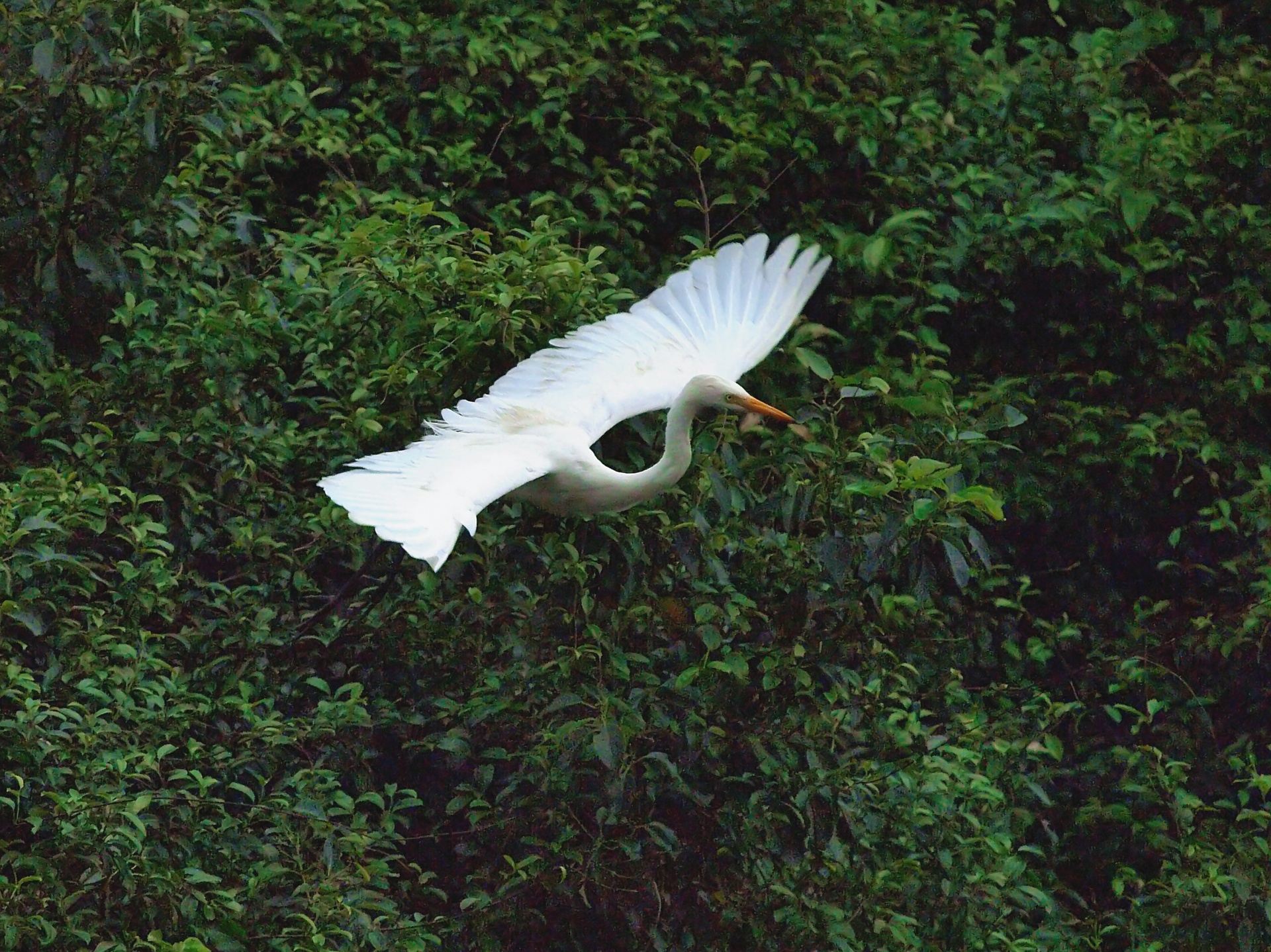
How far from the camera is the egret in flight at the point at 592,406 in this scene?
3.69 metres

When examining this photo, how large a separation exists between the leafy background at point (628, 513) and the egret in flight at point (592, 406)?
0.12m

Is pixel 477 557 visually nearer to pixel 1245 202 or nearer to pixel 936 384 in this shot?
pixel 936 384

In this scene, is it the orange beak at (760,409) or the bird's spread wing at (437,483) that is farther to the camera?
the orange beak at (760,409)

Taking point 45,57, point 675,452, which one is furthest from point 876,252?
point 45,57

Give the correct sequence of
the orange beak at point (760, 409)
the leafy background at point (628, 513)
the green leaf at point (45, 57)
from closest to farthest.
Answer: the leafy background at point (628, 513) → the orange beak at point (760, 409) → the green leaf at point (45, 57)

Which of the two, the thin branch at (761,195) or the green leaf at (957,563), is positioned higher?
the thin branch at (761,195)

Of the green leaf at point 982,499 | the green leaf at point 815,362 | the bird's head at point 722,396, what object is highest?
the bird's head at point 722,396

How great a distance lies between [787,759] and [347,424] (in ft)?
4.32

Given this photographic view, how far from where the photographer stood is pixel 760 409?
426 centimetres

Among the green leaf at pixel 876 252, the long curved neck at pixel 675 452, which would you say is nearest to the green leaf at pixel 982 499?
the long curved neck at pixel 675 452

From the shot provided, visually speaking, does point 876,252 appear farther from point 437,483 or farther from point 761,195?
point 437,483

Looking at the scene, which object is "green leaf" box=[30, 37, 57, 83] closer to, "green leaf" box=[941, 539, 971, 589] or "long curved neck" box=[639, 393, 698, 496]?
"long curved neck" box=[639, 393, 698, 496]

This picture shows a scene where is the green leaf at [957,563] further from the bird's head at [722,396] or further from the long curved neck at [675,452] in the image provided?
the long curved neck at [675,452]

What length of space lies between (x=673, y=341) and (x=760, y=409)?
25.0 inches
